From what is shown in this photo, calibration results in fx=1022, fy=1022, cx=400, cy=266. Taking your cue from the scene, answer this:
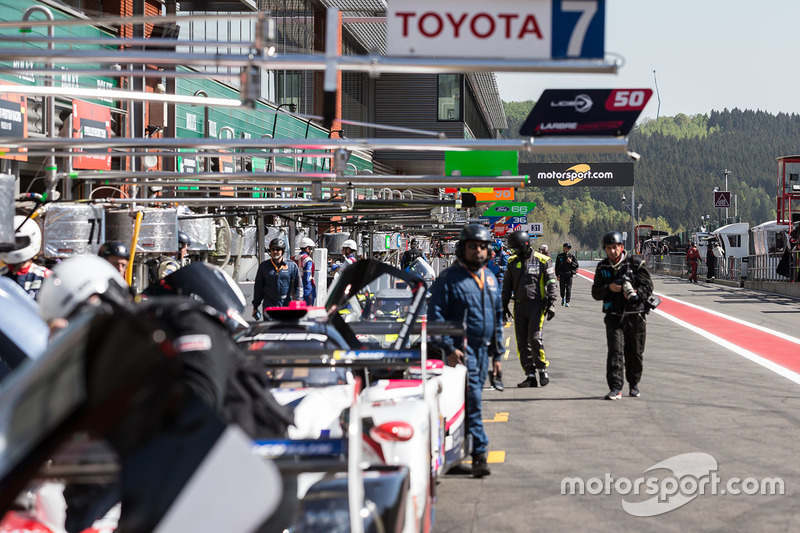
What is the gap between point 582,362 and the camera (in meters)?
15.4

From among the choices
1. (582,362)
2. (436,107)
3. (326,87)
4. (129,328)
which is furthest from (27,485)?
(436,107)

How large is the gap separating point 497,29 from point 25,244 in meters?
4.80

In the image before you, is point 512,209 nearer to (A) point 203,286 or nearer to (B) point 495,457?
(B) point 495,457

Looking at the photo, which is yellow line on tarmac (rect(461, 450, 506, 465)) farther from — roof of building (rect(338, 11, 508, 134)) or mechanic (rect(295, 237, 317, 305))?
Result: mechanic (rect(295, 237, 317, 305))

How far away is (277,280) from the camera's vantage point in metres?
14.7

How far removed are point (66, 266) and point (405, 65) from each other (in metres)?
2.15

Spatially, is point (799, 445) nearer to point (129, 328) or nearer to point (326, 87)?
point (326, 87)

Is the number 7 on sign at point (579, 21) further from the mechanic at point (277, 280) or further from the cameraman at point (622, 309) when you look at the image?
the mechanic at point (277, 280)

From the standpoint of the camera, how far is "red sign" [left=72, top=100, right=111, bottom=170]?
44.8 ft

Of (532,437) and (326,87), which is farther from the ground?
(326,87)

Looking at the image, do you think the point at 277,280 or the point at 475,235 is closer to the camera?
the point at 475,235

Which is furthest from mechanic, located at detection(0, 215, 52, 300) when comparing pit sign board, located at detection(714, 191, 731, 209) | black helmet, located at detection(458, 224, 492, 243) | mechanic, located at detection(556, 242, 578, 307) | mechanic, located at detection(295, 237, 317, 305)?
pit sign board, located at detection(714, 191, 731, 209)

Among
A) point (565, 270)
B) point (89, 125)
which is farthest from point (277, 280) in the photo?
point (565, 270)

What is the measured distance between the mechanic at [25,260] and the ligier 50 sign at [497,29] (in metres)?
4.26
